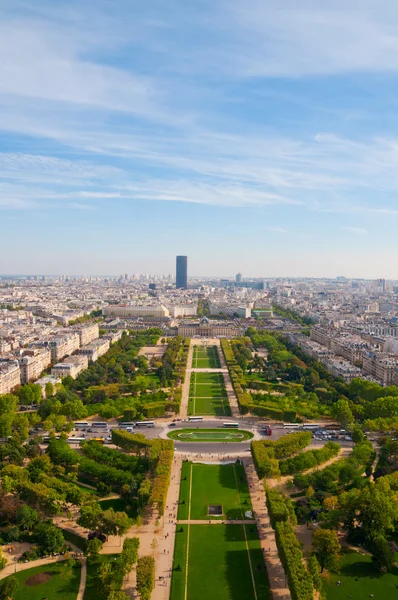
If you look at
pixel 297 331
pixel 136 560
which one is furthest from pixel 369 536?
pixel 297 331

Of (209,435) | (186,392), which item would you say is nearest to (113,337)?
(186,392)

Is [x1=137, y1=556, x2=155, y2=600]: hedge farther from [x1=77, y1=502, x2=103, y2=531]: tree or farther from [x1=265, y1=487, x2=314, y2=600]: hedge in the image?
[x1=265, y1=487, x2=314, y2=600]: hedge

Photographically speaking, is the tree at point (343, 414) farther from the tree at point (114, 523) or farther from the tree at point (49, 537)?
the tree at point (49, 537)

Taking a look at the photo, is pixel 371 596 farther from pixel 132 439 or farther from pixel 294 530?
pixel 132 439

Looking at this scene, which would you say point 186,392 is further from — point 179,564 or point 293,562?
Answer: point 293,562

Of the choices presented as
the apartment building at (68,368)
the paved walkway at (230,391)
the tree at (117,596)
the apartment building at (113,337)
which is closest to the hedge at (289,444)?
the paved walkway at (230,391)
